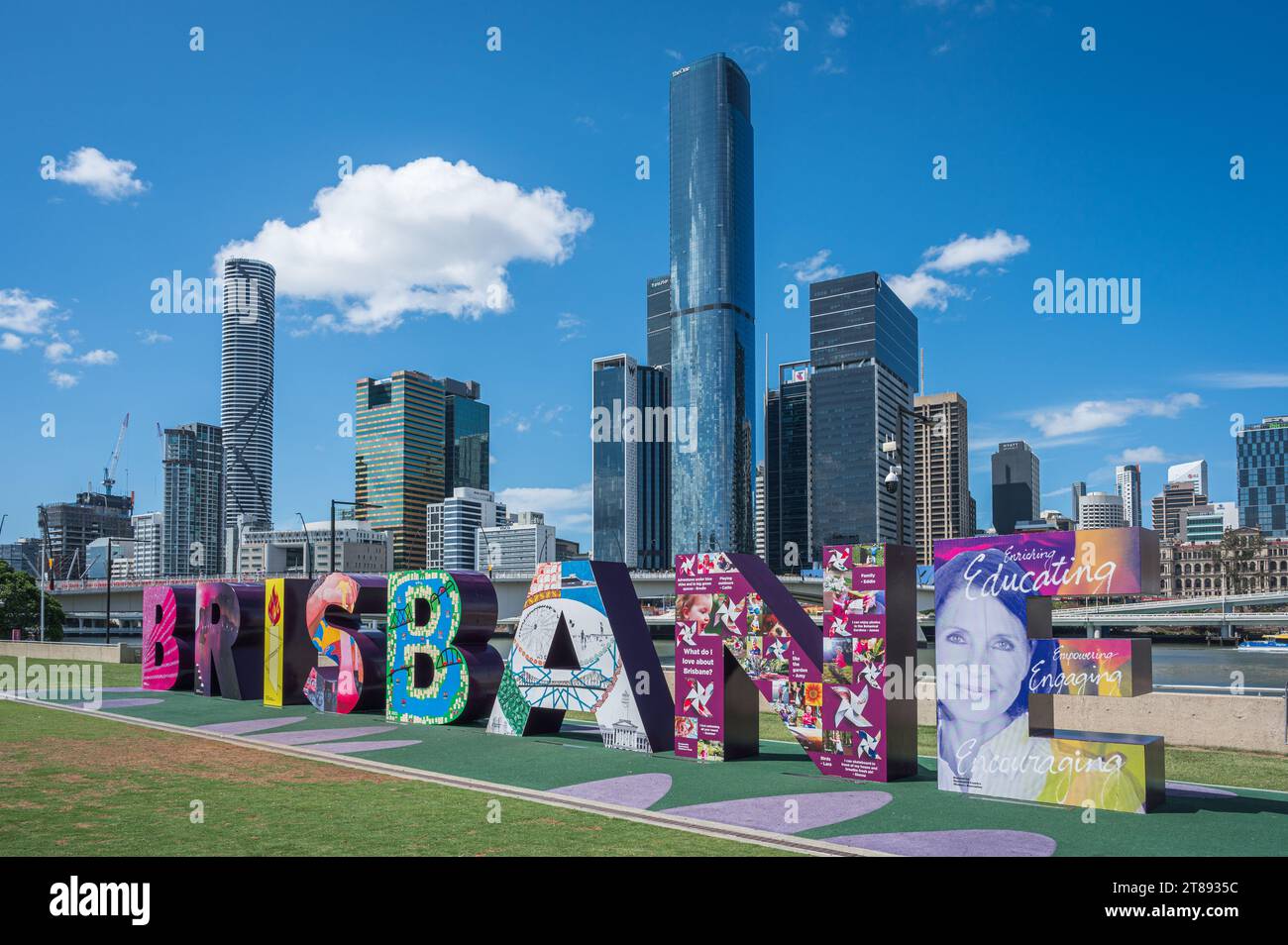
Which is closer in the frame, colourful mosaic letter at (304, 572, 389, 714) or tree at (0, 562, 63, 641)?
colourful mosaic letter at (304, 572, 389, 714)

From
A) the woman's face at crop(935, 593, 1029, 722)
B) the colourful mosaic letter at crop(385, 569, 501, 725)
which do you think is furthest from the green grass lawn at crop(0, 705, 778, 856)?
the colourful mosaic letter at crop(385, 569, 501, 725)

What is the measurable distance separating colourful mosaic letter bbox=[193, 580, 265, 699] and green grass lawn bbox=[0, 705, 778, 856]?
1054 centimetres

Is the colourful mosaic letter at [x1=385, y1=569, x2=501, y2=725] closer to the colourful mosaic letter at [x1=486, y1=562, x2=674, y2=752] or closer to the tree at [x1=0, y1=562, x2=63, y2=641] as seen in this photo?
the colourful mosaic letter at [x1=486, y1=562, x2=674, y2=752]

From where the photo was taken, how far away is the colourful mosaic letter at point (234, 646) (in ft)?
94.9

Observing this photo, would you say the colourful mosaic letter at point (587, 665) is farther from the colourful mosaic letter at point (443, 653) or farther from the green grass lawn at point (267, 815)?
the green grass lawn at point (267, 815)

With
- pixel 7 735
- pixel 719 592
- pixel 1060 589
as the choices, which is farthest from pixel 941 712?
pixel 7 735

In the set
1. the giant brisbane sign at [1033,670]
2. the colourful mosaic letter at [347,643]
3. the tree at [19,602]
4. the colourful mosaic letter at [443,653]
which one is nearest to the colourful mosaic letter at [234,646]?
the colourful mosaic letter at [347,643]

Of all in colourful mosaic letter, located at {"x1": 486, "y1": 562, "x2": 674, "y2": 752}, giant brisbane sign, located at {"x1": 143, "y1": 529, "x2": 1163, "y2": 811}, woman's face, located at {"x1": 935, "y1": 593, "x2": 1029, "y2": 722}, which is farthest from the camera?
colourful mosaic letter, located at {"x1": 486, "y1": 562, "x2": 674, "y2": 752}

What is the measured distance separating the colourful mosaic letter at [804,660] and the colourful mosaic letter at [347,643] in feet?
33.0

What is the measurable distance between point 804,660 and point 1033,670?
4.11 meters

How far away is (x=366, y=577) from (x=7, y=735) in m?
8.81

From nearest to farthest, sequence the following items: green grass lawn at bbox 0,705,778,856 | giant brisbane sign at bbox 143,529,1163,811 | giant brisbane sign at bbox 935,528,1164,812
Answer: green grass lawn at bbox 0,705,778,856 → giant brisbane sign at bbox 935,528,1164,812 → giant brisbane sign at bbox 143,529,1163,811

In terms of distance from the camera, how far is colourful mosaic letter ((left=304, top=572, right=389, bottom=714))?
25.6 metres
